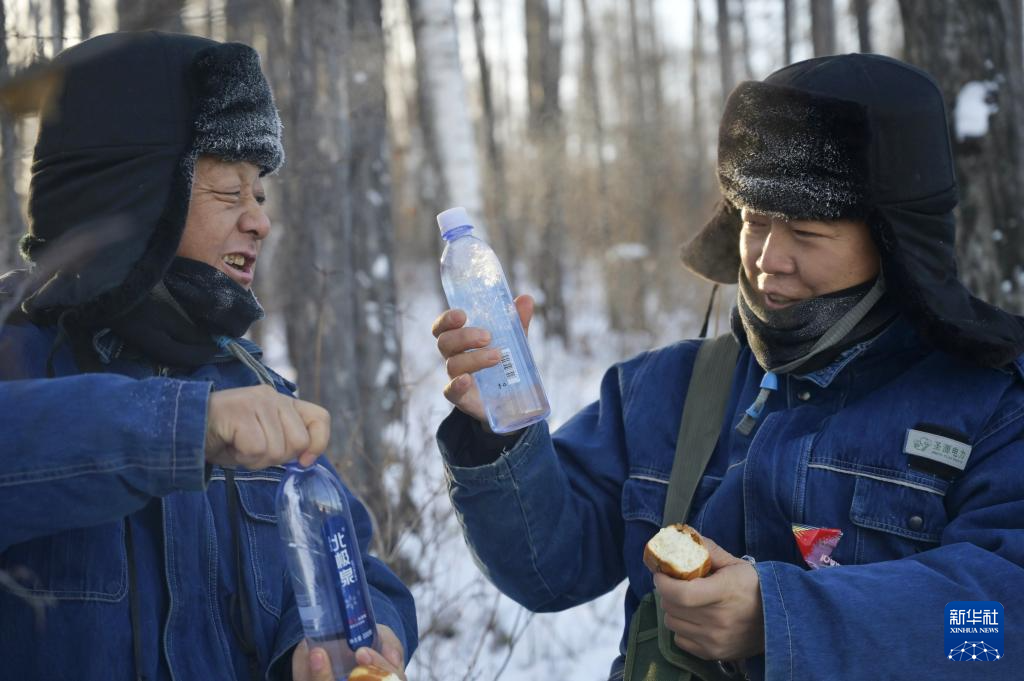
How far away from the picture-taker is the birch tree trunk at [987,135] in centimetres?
383

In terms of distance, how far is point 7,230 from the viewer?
346 cm

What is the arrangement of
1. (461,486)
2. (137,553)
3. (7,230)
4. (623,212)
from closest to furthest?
1. (137,553)
2. (461,486)
3. (7,230)
4. (623,212)

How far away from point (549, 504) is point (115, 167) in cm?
129

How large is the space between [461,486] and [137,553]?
79 cm

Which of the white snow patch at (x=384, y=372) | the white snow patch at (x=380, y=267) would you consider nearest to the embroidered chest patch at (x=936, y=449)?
the white snow patch at (x=384, y=372)

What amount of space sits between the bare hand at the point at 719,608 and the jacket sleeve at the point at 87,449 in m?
0.99

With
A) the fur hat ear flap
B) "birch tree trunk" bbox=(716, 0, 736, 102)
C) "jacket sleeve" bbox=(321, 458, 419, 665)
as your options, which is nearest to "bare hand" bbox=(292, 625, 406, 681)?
"jacket sleeve" bbox=(321, 458, 419, 665)

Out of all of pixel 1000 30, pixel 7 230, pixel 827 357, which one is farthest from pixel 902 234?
pixel 7 230

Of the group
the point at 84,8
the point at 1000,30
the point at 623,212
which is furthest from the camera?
the point at 623,212

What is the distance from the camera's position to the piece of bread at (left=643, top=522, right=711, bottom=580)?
196 cm

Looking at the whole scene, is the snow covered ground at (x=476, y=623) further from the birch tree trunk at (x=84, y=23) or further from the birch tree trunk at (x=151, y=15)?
the birch tree trunk at (x=151, y=15)

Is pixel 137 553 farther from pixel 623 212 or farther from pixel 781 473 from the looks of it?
pixel 623 212

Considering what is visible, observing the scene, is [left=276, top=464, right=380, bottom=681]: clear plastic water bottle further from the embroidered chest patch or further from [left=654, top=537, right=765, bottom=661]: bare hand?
the embroidered chest patch

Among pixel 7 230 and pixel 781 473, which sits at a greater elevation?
pixel 7 230
